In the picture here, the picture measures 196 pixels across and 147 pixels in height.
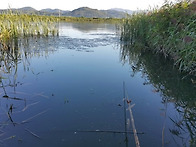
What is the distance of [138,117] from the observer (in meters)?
2.33

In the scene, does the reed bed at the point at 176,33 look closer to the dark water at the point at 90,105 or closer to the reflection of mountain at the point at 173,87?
the reflection of mountain at the point at 173,87

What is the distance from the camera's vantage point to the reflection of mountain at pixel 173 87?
2146 mm

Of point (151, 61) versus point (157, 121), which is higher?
point (151, 61)

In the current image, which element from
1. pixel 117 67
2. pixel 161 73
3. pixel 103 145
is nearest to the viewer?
pixel 103 145

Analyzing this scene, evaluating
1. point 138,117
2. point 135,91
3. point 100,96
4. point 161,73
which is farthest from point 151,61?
point 138,117

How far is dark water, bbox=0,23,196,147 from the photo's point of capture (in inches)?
74.2

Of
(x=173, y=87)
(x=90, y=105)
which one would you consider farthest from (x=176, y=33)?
(x=90, y=105)

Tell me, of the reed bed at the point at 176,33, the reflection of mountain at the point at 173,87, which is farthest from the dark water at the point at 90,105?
the reed bed at the point at 176,33

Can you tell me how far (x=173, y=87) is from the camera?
3482 millimetres

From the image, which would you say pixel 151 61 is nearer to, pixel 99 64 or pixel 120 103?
pixel 99 64

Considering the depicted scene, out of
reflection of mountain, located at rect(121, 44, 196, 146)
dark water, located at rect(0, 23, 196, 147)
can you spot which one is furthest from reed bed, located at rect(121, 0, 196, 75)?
dark water, located at rect(0, 23, 196, 147)

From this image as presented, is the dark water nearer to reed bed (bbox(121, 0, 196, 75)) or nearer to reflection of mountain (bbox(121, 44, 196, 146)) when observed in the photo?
reflection of mountain (bbox(121, 44, 196, 146))

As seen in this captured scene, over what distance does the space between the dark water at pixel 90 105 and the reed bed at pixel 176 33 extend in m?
0.45

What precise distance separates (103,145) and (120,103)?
1013 mm
